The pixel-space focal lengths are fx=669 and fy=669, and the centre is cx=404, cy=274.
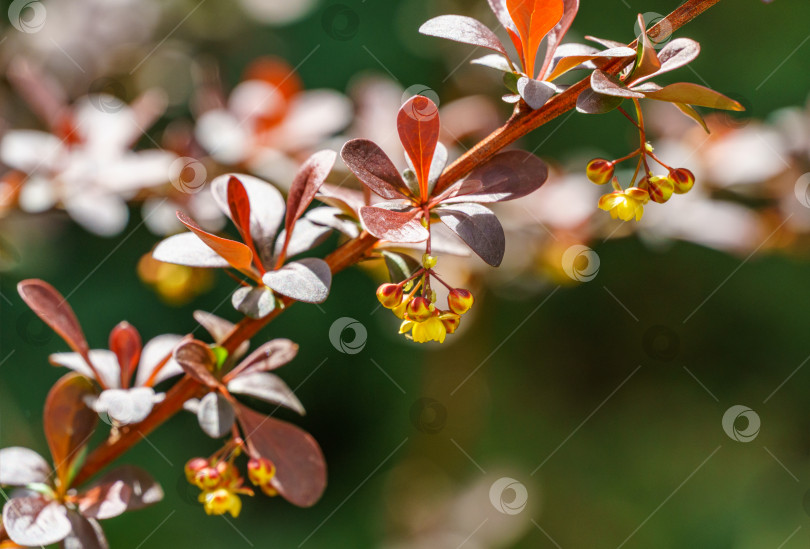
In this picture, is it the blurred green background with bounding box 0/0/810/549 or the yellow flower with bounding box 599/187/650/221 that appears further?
the blurred green background with bounding box 0/0/810/549

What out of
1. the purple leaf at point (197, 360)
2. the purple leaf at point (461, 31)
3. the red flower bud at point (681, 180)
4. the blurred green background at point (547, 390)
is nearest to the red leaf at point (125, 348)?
the purple leaf at point (197, 360)

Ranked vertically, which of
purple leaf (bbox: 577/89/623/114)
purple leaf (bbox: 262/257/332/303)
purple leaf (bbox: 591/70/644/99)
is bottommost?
purple leaf (bbox: 262/257/332/303)

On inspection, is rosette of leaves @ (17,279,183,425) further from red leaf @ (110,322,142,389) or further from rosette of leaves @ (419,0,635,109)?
rosette of leaves @ (419,0,635,109)

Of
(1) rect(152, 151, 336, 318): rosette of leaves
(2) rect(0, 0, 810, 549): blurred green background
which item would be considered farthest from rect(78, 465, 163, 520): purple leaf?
(2) rect(0, 0, 810, 549): blurred green background

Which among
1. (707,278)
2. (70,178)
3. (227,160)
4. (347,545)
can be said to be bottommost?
(347,545)

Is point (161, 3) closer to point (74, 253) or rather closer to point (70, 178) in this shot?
point (74, 253)

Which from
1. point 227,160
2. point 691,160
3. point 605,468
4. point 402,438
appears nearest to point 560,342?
point 605,468

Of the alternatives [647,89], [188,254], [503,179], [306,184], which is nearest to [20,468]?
[188,254]

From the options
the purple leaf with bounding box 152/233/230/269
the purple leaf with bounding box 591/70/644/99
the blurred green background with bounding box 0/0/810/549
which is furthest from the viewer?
the blurred green background with bounding box 0/0/810/549
